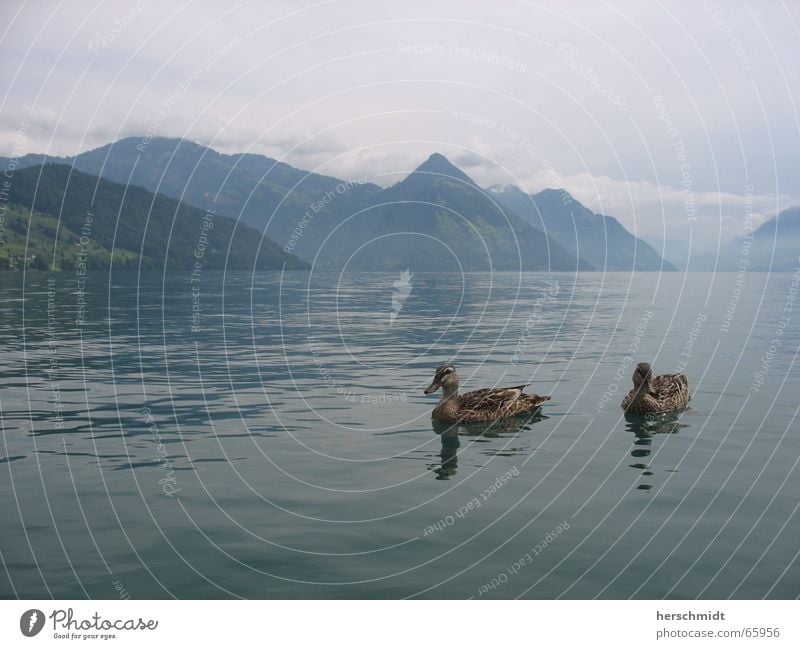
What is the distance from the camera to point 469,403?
24562mm

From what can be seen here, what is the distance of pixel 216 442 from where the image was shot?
21406mm

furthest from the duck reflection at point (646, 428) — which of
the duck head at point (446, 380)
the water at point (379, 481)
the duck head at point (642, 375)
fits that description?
the duck head at point (446, 380)

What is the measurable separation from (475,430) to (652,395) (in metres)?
6.47

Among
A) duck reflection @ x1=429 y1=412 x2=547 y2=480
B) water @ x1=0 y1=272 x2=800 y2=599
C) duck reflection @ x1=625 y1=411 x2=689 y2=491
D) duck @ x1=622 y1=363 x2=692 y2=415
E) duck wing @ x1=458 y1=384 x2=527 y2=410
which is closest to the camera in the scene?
water @ x1=0 y1=272 x2=800 y2=599

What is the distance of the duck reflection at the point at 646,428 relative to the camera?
20.2 meters

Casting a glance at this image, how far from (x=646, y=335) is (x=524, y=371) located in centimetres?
2032

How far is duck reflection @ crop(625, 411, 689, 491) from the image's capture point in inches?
797

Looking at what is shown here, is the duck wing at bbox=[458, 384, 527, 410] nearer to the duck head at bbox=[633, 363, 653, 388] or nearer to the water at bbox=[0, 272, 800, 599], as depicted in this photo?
the water at bbox=[0, 272, 800, 599]

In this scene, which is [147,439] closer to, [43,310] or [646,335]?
[646,335]

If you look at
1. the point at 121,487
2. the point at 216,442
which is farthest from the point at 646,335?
the point at 121,487

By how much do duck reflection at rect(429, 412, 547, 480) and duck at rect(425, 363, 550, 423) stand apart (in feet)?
0.71
